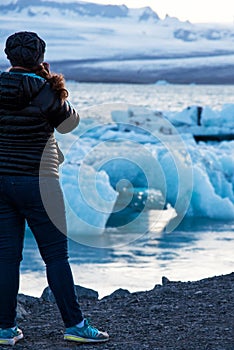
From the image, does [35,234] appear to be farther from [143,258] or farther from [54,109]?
[143,258]

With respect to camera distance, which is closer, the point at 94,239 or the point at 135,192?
the point at 94,239

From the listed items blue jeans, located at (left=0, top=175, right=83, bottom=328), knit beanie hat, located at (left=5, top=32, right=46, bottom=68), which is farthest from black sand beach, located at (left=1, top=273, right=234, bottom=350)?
knit beanie hat, located at (left=5, top=32, right=46, bottom=68)

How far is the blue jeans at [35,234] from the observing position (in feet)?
11.8

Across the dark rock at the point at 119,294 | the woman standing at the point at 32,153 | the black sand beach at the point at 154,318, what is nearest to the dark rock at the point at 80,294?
the black sand beach at the point at 154,318

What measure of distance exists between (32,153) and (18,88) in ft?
0.91

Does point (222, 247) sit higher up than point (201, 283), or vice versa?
point (201, 283)

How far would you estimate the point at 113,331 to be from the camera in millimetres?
4098

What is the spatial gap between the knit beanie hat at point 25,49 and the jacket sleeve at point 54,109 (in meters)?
0.13

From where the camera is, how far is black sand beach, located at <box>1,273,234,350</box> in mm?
3809

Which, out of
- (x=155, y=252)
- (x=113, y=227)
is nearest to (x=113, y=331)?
(x=155, y=252)

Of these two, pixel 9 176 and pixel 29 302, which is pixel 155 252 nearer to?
pixel 29 302

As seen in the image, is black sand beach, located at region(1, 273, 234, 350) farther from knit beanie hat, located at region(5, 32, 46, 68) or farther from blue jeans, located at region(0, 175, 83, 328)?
knit beanie hat, located at region(5, 32, 46, 68)

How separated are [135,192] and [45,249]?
961 cm

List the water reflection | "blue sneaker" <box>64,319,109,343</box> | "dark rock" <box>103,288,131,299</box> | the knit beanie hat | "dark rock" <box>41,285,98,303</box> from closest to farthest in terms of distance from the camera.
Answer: the knit beanie hat → "blue sneaker" <box>64,319,109,343</box> → "dark rock" <box>103,288,131,299</box> → "dark rock" <box>41,285,98,303</box> → the water reflection
